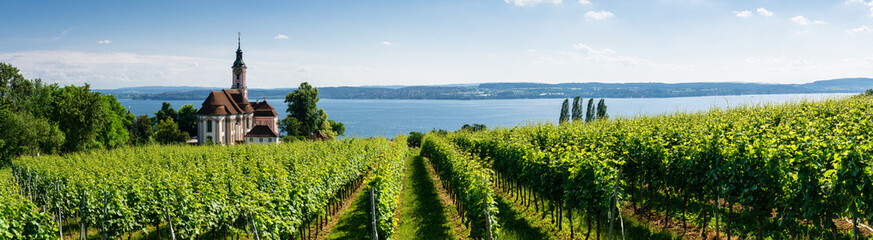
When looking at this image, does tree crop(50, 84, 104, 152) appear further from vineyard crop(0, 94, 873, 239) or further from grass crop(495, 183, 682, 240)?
grass crop(495, 183, 682, 240)

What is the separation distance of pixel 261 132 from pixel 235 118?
4363 mm

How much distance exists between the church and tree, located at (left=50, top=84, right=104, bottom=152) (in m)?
14.5

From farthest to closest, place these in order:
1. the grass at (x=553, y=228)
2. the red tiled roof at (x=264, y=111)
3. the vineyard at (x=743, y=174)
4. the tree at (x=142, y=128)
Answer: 1. the red tiled roof at (x=264, y=111)
2. the tree at (x=142, y=128)
3. the grass at (x=553, y=228)
4. the vineyard at (x=743, y=174)

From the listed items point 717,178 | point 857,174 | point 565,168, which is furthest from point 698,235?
point 857,174

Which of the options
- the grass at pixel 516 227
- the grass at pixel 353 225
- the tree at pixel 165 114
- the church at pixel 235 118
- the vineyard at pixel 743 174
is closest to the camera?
the vineyard at pixel 743 174

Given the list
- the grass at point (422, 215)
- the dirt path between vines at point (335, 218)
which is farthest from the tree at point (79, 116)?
the grass at point (422, 215)

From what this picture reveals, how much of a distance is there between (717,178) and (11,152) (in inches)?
2034

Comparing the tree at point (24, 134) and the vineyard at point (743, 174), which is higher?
the vineyard at point (743, 174)

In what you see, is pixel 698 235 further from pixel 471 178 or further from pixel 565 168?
pixel 471 178

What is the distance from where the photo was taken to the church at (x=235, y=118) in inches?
2362

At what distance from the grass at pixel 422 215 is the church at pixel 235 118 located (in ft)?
138

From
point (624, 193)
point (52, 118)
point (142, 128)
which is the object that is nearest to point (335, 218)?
point (624, 193)

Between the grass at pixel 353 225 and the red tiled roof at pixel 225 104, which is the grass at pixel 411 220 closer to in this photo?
the grass at pixel 353 225

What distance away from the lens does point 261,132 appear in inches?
2579
